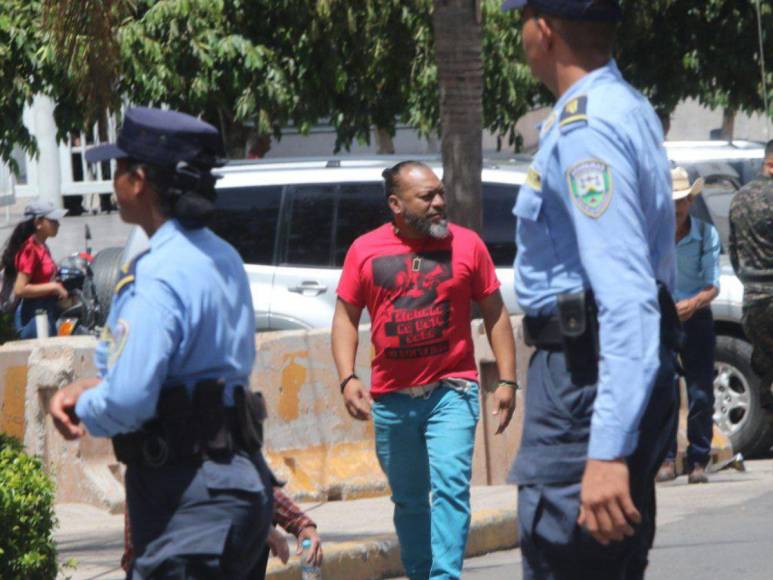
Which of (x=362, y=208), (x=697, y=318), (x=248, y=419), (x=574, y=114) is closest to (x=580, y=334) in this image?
(x=574, y=114)

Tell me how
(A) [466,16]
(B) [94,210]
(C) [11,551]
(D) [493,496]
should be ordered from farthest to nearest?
(B) [94,210] → (A) [466,16] → (D) [493,496] → (C) [11,551]

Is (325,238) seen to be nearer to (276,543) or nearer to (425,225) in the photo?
(425,225)

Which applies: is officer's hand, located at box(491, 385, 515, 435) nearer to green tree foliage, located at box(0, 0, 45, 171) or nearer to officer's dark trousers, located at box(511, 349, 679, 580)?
officer's dark trousers, located at box(511, 349, 679, 580)

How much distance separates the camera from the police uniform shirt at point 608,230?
328 cm

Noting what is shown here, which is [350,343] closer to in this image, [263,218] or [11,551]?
[11,551]

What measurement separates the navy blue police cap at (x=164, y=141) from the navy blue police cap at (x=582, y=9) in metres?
0.96

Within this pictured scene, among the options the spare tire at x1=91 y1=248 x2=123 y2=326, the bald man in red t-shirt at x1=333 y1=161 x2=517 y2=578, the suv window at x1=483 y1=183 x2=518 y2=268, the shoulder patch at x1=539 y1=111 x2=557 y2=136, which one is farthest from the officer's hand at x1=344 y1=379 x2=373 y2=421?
the spare tire at x1=91 y1=248 x2=123 y2=326

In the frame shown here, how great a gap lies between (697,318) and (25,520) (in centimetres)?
551

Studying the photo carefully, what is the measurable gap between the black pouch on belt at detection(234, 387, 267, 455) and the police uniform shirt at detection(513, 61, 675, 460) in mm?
753

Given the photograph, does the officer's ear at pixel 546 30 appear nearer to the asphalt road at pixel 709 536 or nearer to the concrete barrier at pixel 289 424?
the asphalt road at pixel 709 536

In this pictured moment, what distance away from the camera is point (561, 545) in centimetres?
345

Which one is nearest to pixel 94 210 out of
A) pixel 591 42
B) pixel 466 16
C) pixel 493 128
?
pixel 493 128

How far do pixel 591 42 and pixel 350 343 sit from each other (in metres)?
3.59

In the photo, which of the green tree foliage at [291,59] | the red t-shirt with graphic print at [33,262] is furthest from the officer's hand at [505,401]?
the green tree foliage at [291,59]
